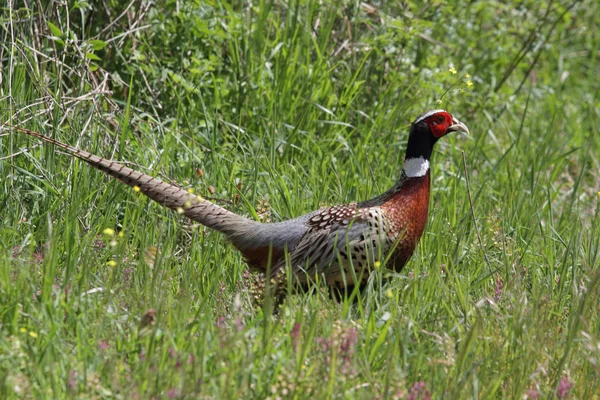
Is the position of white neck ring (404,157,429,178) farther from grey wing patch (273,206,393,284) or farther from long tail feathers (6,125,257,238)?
long tail feathers (6,125,257,238)

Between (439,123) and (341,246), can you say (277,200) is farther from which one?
(439,123)

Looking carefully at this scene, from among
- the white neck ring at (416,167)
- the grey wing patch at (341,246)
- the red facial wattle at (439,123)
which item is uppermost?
the red facial wattle at (439,123)

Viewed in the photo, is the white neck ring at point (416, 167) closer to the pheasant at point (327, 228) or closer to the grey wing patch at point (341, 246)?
the pheasant at point (327, 228)

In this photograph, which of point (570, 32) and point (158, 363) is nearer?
point (158, 363)

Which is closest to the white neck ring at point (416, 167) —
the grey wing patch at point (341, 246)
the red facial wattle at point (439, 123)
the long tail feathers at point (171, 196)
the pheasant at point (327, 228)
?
the pheasant at point (327, 228)

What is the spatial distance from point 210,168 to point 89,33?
45.9 inches

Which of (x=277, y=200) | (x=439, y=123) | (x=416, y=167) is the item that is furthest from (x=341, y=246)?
(x=439, y=123)

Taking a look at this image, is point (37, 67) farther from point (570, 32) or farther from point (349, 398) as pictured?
point (570, 32)

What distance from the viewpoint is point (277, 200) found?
492cm

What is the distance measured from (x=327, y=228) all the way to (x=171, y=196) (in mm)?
710

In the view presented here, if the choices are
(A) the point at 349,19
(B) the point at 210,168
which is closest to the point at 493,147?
(A) the point at 349,19

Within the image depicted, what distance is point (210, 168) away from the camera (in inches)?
205

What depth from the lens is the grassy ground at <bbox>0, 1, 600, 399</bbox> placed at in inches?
122

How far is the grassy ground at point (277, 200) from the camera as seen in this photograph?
3109mm
